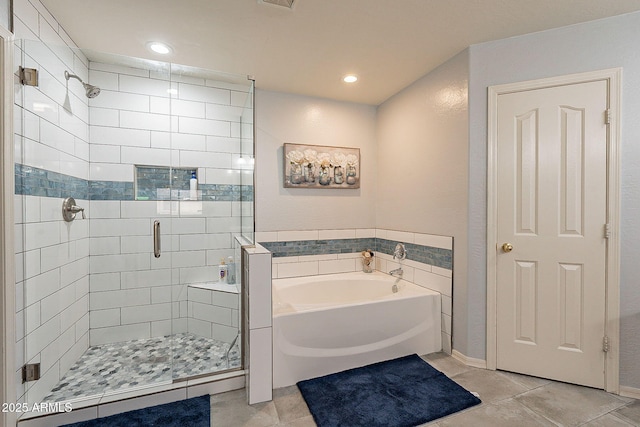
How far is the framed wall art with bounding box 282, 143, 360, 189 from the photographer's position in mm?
2977

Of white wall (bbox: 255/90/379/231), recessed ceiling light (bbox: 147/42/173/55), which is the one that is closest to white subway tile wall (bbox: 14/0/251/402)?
recessed ceiling light (bbox: 147/42/173/55)

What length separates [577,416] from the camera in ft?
5.29

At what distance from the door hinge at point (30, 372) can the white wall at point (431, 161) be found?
Answer: 111 inches

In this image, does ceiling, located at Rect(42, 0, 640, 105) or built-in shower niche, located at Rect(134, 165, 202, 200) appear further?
built-in shower niche, located at Rect(134, 165, 202, 200)

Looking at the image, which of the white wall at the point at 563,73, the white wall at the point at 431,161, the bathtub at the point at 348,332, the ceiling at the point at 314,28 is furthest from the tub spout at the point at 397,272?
the ceiling at the point at 314,28

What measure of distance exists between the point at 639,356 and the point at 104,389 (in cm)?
335

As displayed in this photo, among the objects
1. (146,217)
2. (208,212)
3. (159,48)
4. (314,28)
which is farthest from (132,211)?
(314,28)

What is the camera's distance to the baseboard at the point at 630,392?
5.78 feet

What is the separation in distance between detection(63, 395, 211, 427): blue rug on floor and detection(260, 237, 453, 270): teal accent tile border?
126 cm

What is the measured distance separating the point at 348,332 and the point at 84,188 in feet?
7.38

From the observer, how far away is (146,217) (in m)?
2.13

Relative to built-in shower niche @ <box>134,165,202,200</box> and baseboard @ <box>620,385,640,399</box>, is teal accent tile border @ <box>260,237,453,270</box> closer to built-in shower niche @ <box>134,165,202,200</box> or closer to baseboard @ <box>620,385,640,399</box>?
built-in shower niche @ <box>134,165,202,200</box>

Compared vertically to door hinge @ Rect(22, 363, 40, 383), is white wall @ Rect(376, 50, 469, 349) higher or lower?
higher

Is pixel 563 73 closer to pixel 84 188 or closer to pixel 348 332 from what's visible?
pixel 348 332
